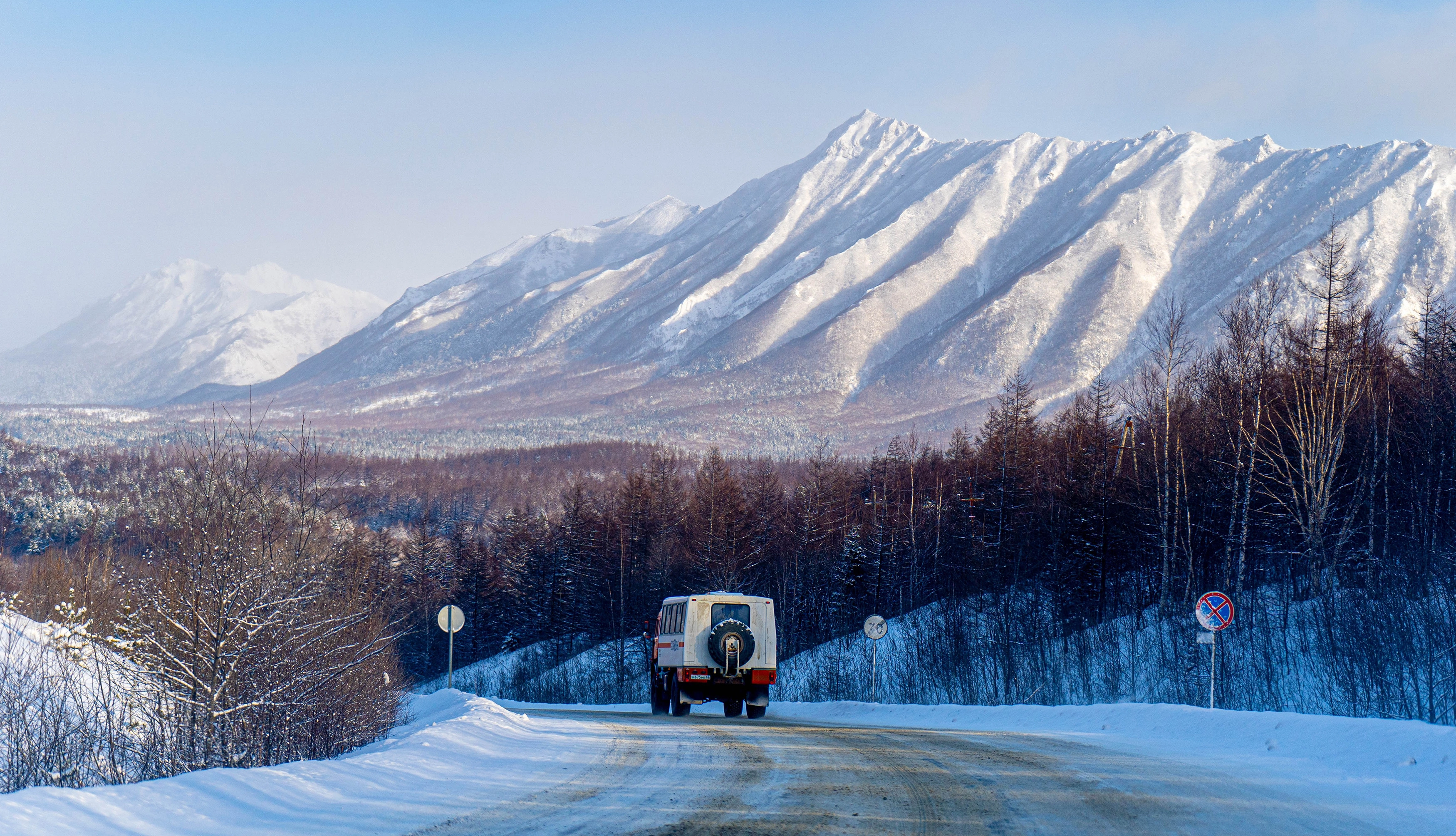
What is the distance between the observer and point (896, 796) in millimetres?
9414

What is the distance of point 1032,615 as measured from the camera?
1693 inches

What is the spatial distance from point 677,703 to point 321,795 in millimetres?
14739

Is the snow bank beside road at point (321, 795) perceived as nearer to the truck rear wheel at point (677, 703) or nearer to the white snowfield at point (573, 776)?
the white snowfield at point (573, 776)

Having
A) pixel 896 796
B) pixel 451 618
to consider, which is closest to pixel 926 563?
pixel 451 618

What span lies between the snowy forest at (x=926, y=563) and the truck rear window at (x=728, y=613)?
6.71m

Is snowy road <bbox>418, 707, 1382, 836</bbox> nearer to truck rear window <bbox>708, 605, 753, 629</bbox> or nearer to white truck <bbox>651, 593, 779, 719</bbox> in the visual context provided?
white truck <bbox>651, 593, 779, 719</bbox>

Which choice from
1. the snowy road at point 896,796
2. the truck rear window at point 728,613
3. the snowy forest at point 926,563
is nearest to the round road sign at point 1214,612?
the snowy forest at point 926,563

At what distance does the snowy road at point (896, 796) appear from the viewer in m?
7.95

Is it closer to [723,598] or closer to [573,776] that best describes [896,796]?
[573,776]

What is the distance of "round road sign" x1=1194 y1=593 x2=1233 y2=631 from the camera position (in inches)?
696

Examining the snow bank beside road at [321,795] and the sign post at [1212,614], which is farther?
the sign post at [1212,614]

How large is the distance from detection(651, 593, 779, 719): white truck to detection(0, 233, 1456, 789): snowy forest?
19.7 ft

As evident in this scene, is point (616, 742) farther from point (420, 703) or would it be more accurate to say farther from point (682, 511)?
point (682, 511)

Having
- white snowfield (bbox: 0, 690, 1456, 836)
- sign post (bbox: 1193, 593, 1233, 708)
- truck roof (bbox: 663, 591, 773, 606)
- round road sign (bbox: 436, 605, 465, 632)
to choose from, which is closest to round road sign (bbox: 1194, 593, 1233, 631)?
sign post (bbox: 1193, 593, 1233, 708)
